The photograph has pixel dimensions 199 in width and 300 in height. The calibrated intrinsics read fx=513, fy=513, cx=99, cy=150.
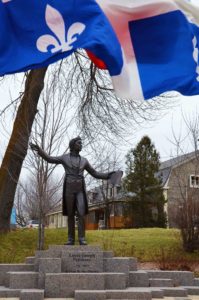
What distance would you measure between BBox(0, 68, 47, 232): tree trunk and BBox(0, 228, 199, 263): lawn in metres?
1.05

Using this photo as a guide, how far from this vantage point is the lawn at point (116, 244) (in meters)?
16.7

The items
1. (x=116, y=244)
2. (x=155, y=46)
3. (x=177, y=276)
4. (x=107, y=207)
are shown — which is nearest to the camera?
(x=155, y=46)

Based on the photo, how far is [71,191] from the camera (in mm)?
10750

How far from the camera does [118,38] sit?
5.21 m

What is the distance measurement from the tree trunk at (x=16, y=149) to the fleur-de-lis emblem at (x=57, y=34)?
13.3 metres

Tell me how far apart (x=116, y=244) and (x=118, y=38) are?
14.3 metres

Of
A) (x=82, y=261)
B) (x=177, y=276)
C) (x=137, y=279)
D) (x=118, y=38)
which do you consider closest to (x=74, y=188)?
(x=82, y=261)

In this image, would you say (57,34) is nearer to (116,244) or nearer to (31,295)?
(31,295)

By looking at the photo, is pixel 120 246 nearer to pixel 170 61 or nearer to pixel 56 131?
pixel 56 131

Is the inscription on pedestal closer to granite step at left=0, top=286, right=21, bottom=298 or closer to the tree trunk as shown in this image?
granite step at left=0, top=286, right=21, bottom=298

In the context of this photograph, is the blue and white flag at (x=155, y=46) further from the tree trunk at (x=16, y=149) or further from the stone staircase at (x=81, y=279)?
the tree trunk at (x=16, y=149)

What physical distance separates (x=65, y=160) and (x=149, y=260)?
291 inches

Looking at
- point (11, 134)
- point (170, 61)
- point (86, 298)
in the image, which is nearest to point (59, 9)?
point (170, 61)

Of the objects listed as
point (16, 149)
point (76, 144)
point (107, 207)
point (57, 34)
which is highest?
point (107, 207)
